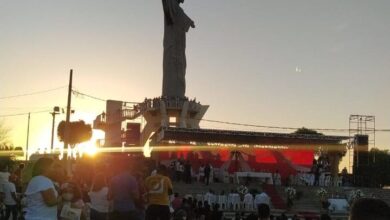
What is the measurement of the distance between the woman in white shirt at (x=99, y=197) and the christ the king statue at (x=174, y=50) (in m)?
38.5

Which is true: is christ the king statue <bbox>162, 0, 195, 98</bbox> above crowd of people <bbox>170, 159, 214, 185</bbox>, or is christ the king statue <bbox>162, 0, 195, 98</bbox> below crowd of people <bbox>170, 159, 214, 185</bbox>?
above

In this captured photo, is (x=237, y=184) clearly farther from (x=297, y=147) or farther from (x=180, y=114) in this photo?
(x=180, y=114)

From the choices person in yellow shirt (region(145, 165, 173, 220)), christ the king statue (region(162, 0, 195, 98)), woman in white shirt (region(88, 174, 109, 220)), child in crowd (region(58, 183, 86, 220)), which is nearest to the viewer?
child in crowd (region(58, 183, 86, 220))

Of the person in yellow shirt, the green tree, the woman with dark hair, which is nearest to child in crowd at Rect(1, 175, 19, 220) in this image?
the person in yellow shirt

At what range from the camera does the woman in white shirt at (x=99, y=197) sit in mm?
10742

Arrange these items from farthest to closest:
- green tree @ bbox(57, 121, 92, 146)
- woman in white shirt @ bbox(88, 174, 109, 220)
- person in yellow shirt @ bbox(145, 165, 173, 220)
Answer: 1. green tree @ bbox(57, 121, 92, 146)
2. person in yellow shirt @ bbox(145, 165, 173, 220)
3. woman in white shirt @ bbox(88, 174, 109, 220)

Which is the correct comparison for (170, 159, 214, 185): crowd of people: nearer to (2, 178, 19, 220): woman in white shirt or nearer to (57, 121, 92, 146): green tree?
(57, 121, 92, 146): green tree

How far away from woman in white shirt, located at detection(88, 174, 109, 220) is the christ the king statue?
126 feet

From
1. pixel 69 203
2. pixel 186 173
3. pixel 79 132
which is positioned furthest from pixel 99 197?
pixel 79 132

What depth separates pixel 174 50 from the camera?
50062 mm

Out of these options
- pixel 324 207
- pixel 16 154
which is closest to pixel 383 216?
pixel 324 207

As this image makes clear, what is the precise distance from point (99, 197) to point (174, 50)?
39.7 metres

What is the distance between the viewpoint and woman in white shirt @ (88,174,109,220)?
10742 millimetres

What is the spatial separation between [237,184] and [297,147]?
31.8ft
